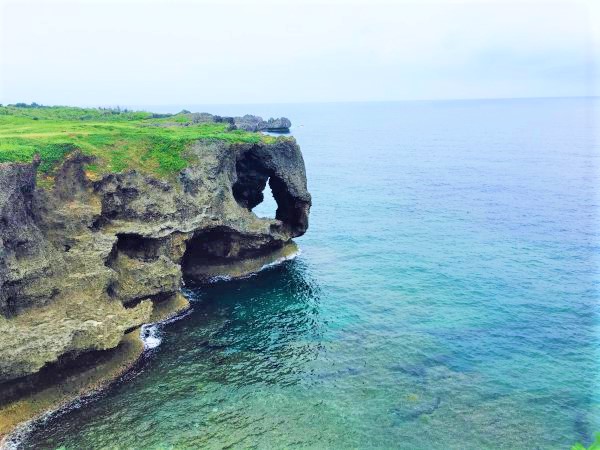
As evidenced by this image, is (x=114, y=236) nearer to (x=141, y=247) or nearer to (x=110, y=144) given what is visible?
(x=141, y=247)

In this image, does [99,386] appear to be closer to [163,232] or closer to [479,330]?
[163,232]

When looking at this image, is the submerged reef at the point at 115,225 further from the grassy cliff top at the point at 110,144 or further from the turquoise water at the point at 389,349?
the turquoise water at the point at 389,349

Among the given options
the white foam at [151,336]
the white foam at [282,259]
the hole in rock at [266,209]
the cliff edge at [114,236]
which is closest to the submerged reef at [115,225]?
the cliff edge at [114,236]

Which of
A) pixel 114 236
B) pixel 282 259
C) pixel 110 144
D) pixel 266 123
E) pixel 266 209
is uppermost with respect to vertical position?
pixel 266 123

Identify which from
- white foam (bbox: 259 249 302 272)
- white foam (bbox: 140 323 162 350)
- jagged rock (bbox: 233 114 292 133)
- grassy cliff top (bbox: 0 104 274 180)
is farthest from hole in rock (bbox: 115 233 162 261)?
jagged rock (bbox: 233 114 292 133)

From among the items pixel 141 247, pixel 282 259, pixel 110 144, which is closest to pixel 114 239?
pixel 141 247

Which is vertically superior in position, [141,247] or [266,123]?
[266,123]

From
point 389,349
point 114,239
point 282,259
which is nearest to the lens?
point 389,349

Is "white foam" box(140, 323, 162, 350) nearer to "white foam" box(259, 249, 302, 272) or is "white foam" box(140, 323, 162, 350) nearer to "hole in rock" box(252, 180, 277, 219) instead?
"white foam" box(259, 249, 302, 272)
